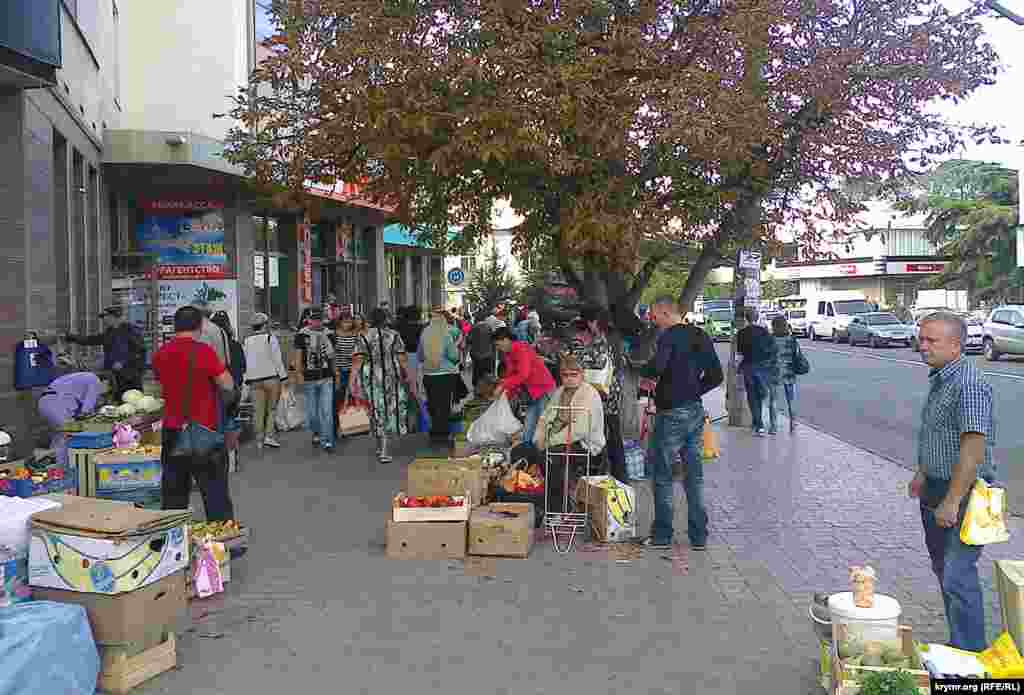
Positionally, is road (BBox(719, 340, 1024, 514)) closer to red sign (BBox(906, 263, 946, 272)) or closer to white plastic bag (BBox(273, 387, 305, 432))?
white plastic bag (BBox(273, 387, 305, 432))

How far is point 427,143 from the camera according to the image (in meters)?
9.52

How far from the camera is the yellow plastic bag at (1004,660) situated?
4.03m

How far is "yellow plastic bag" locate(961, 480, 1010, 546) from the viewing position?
442 centimetres

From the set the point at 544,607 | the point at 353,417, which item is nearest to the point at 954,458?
the point at 544,607

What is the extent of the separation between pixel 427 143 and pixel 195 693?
607cm

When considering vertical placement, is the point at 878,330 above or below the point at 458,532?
above

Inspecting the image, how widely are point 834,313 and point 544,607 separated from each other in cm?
4251

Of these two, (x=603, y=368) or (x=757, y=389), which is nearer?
(x=603, y=368)

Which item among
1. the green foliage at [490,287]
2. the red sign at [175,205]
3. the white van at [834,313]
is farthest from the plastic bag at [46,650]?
the white van at [834,313]

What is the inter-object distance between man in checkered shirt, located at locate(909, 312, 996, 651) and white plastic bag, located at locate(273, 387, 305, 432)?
33.4 feet

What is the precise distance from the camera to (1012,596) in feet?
14.4

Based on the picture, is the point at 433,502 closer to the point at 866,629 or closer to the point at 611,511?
the point at 611,511

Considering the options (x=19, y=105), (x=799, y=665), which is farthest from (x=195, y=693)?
(x=19, y=105)

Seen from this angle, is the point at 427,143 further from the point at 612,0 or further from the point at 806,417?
the point at 806,417
